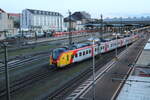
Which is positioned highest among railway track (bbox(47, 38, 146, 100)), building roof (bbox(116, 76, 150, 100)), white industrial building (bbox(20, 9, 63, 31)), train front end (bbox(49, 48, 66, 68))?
white industrial building (bbox(20, 9, 63, 31))

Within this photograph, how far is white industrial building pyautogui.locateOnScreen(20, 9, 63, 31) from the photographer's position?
96.6 meters

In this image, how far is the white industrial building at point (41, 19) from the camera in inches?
3804

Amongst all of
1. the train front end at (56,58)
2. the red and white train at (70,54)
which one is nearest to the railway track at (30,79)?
the train front end at (56,58)

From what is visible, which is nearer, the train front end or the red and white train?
the train front end

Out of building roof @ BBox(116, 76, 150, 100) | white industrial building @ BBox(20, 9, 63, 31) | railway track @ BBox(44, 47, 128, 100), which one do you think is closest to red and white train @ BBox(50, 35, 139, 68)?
railway track @ BBox(44, 47, 128, 100)

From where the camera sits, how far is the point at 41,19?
100438mm

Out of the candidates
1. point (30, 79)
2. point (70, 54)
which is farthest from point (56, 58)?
point (30, 79)

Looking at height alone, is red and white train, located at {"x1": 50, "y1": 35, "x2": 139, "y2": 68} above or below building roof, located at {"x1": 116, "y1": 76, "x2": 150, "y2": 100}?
above

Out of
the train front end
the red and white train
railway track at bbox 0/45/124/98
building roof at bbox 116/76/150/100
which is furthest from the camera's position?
the red and white train

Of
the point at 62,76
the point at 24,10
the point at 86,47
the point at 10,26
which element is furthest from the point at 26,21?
the point at 62,76

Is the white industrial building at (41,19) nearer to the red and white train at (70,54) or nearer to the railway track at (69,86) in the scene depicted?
the red and white train at (70,54)

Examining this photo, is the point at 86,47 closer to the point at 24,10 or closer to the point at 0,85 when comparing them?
the point at 0,85

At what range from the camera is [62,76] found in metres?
22.7

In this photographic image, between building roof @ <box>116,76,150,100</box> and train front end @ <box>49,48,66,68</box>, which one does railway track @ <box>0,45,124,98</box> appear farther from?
building roof @ <box>116,76,150,100</box>
